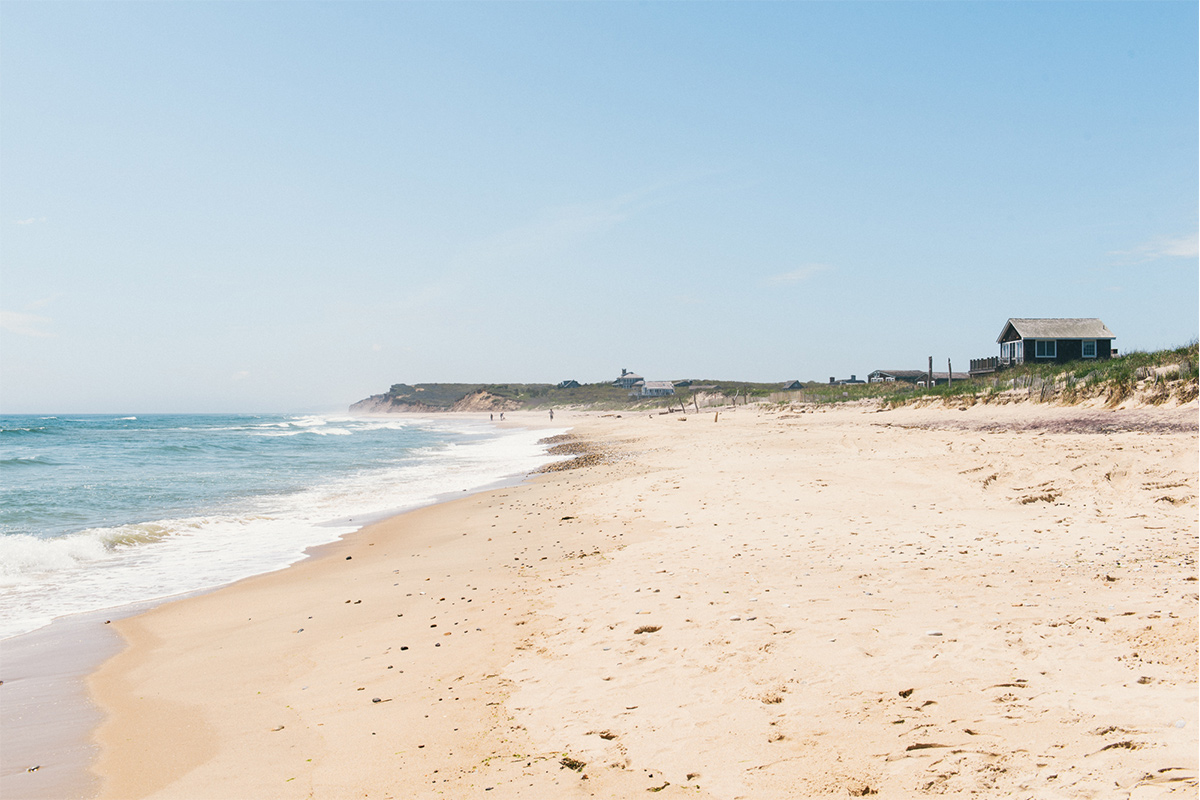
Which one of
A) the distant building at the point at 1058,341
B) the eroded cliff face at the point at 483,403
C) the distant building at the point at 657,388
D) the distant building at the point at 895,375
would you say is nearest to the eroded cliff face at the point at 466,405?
the eroded cliff face at the point at 483,403

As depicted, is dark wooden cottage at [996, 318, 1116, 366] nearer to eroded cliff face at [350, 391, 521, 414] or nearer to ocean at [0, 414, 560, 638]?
ocean at [0, 414, 560, 638]

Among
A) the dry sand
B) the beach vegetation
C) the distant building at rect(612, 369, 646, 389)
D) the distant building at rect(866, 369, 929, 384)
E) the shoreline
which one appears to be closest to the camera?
the dry sand

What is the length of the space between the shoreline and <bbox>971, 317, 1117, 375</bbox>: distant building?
54606 mm

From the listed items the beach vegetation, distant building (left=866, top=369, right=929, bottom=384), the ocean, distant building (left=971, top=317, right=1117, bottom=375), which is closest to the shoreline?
the ocean

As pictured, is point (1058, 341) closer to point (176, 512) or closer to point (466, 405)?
point (176, 512)

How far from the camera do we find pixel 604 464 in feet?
73.7

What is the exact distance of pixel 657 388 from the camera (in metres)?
111

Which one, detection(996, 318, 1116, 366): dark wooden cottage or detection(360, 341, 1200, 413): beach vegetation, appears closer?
detection(360, 341, 1200, 413): beach vegetation

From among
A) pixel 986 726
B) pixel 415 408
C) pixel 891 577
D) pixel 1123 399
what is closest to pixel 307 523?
pixel 891 577

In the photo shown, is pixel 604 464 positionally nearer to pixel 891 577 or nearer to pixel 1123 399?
pixel 891 577

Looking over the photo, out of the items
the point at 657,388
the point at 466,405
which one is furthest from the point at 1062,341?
the point at 466,405

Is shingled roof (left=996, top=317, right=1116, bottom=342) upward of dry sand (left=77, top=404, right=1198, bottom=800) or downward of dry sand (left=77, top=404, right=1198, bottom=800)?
upward

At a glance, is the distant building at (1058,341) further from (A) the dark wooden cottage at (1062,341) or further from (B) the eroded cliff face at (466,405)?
(B) the eroded cliff face at (466,405)

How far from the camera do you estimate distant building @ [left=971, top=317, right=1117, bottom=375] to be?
4909cm
